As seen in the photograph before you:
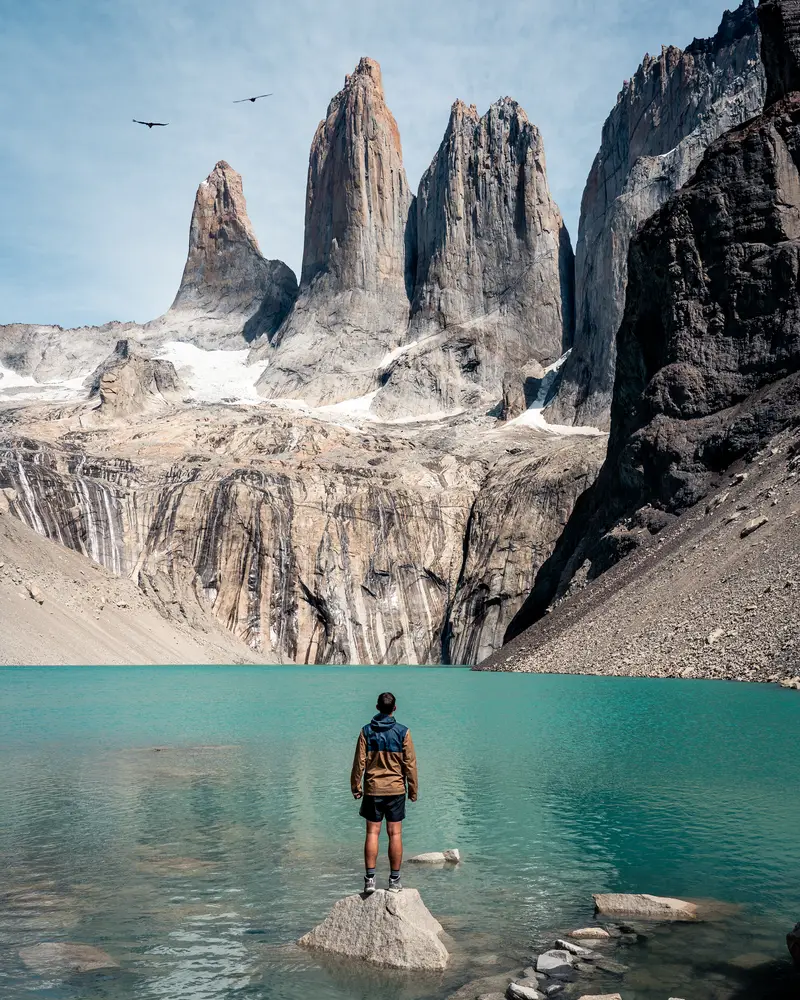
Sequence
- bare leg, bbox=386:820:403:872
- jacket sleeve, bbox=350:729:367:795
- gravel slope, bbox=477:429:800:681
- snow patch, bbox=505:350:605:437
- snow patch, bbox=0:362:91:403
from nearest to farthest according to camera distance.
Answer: bare leg, bbox=386:820:403:872 → jacket sleeve, bbox=350:729:367:795 → gravel slope, bbox=477:429:800:681 → snow patch, bbox=505:350:605:437 → snow patch, bbox=0:362:91:403

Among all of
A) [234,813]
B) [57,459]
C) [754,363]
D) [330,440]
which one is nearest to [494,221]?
[330,440]

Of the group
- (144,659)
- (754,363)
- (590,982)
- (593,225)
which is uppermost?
(593,225)

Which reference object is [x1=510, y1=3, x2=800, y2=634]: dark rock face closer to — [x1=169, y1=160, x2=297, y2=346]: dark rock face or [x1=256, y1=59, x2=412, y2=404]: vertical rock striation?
[x1=256, y1=59, x2=412, y2=404]: vertical rock striation

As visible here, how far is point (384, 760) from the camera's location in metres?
8.15

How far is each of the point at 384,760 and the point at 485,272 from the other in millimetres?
120275

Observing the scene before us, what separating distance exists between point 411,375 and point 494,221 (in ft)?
75.9

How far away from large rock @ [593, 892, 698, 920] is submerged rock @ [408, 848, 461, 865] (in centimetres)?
208

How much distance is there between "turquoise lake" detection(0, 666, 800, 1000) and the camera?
7242 millimetres

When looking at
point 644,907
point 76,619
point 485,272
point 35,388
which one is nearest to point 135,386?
point 485,272

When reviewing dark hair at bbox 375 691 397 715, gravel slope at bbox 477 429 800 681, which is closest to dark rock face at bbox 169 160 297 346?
gravel slope at bbox 477 429 800 681

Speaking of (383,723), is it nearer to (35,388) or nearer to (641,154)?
(641,154)

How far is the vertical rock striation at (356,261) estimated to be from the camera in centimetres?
12769

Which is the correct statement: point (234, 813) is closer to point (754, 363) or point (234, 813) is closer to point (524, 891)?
point (524, 891)

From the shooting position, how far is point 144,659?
54.9 meters
